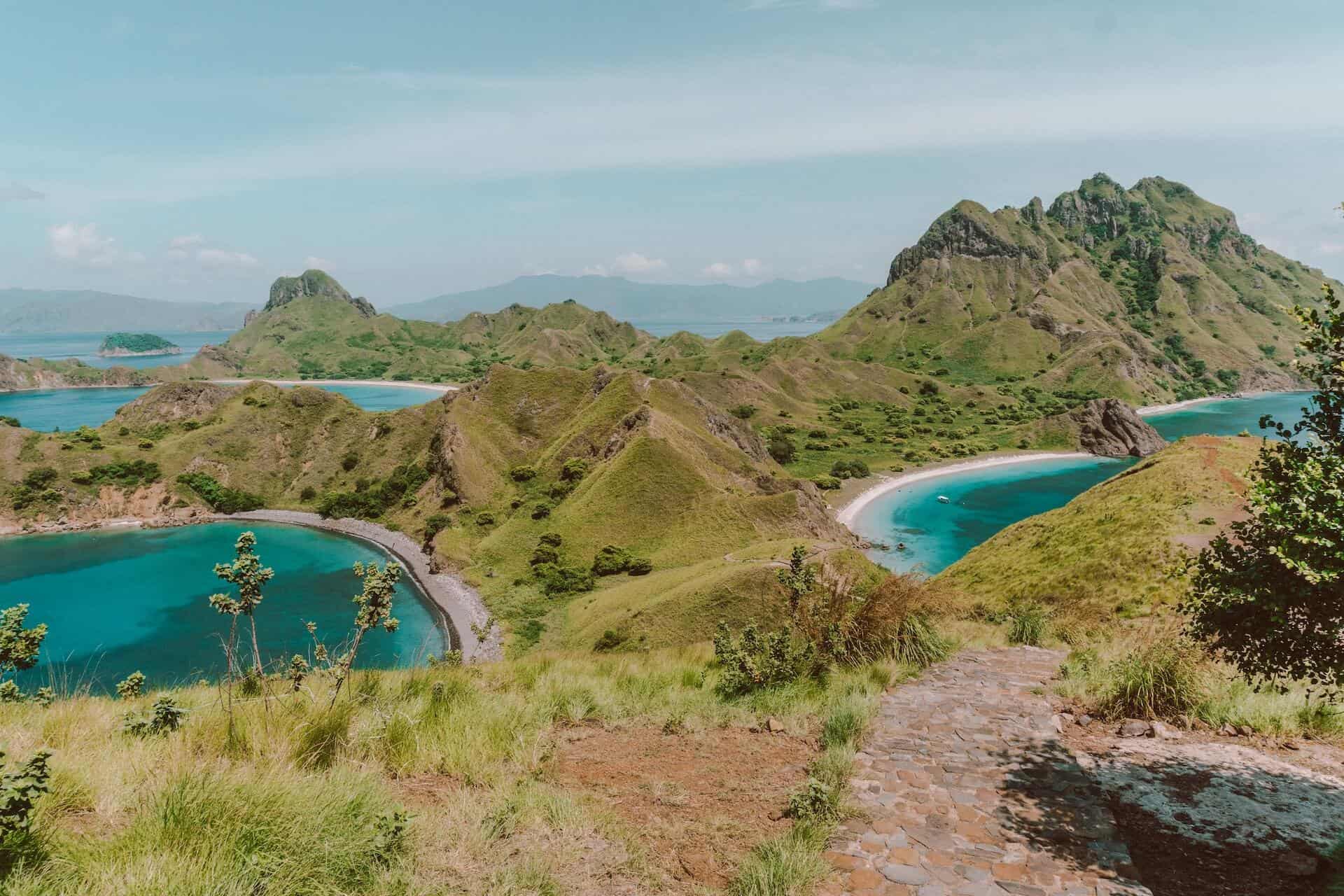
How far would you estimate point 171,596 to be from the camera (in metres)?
83.2

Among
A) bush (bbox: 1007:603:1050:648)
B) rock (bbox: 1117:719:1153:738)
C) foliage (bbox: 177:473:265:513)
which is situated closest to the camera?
rock (bbox: 1117:719:1153:738)

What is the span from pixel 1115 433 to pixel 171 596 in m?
197

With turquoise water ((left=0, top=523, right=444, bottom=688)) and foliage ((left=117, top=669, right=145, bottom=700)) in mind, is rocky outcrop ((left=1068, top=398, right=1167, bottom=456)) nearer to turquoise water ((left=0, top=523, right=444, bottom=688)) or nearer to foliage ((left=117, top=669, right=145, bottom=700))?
turquoise water ((left=0, top=523, right=444, bottom=688))

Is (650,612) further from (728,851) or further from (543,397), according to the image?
(543,397)

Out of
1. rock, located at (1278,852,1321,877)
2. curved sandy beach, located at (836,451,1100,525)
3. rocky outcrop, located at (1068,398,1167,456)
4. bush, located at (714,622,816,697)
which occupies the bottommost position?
curved sandy beach, located at (836,451,1100,525)

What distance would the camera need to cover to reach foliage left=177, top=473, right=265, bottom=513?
381 feet

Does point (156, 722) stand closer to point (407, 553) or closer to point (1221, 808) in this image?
point (1221, 808)

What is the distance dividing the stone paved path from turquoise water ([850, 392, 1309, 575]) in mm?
77731

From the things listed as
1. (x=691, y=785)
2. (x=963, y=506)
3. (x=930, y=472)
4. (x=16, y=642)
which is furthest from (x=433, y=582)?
(x=930, y=472)

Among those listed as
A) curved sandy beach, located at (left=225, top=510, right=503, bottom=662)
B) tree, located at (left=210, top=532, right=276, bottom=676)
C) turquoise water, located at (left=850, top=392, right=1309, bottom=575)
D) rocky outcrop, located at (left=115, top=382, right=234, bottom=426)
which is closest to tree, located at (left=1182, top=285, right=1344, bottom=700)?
tree, located at (left=210, top=532, right=276, bottom=676)

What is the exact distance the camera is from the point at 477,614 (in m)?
66.9

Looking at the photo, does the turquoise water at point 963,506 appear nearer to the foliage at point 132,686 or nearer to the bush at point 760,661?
the bush at point 760,661

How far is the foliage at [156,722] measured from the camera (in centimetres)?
848

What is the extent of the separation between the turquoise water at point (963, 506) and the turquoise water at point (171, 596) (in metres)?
68.6
